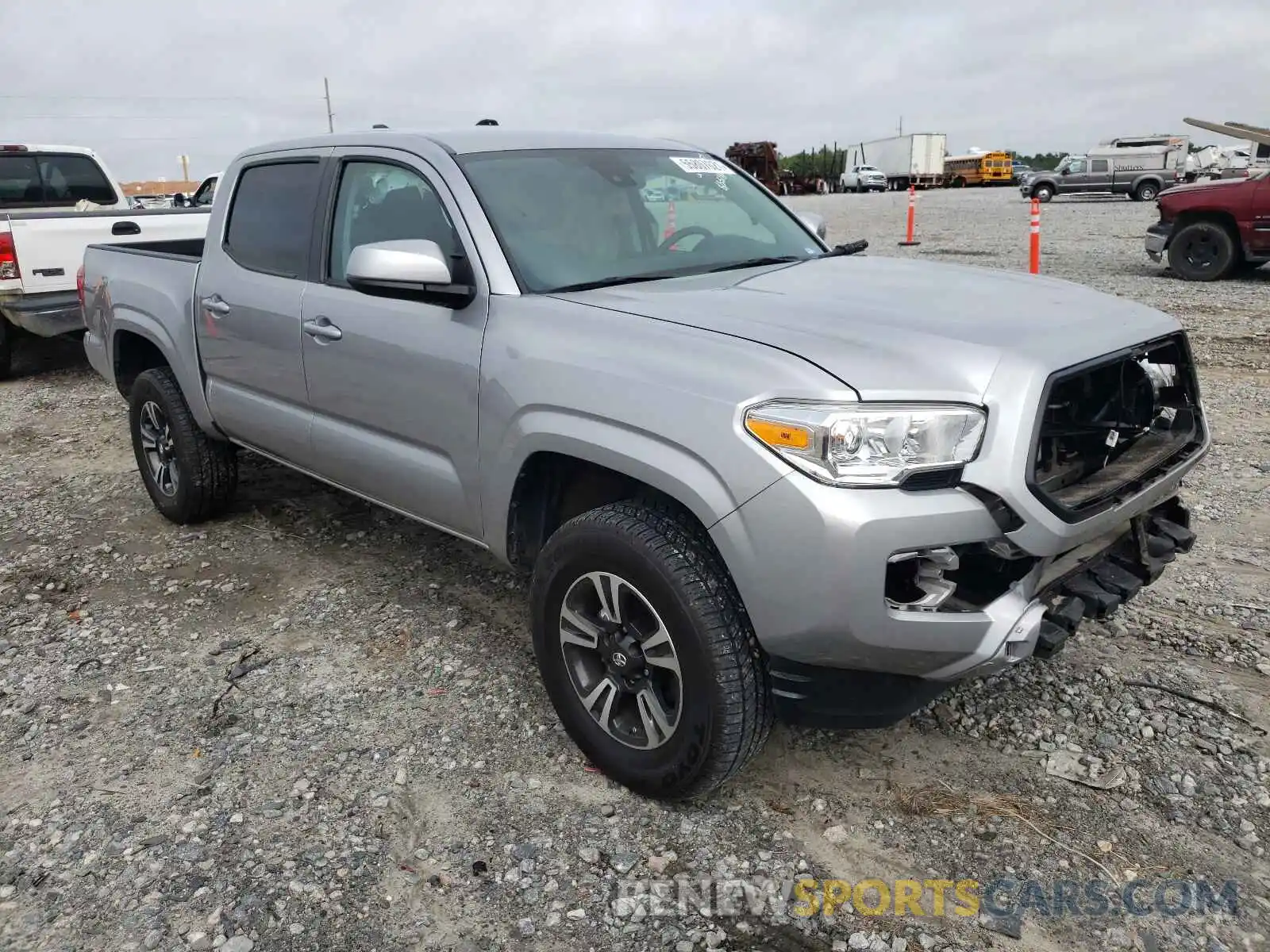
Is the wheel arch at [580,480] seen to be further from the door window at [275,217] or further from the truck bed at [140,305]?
the truck bed at [140,305]

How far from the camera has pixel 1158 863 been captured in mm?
2502

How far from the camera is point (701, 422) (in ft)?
7.86

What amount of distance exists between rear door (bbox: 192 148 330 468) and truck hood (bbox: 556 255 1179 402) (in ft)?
4.76

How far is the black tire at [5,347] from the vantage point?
883 cm

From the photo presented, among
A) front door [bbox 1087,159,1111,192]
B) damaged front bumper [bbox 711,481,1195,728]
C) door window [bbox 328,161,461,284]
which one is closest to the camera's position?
damaged front bumper [bbox 711,481,1195,728]

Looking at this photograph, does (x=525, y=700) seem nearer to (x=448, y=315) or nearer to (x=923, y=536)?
(x=448, y=315)

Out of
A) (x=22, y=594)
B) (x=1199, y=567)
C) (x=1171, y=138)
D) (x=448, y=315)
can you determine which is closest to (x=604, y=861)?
(x=448, y=315)

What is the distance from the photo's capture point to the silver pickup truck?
2279 millimetres

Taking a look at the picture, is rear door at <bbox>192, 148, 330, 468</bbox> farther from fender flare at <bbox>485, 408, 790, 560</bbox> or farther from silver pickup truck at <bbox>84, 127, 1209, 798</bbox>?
fender flare at <bbox>485, 408, 790, 560</bbox>

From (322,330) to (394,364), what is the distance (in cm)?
49

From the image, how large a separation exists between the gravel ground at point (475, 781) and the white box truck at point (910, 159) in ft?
160

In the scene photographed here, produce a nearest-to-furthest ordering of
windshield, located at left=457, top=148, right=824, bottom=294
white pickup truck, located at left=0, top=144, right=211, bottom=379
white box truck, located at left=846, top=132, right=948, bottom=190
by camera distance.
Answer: windshield, located at left=457, top=148, right=824, bottom=294 < white pickup truck, located at left=0, top=144, right=211, bottom=379 < white box truck, located at left=846, top=132, right=948, bottom=190

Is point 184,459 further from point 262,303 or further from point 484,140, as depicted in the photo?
point 484,140

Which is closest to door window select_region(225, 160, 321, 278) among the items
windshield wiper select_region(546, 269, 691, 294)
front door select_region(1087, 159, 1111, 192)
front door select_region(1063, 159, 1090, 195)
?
windshield wiper select_region(546, 269, 691, 294)
